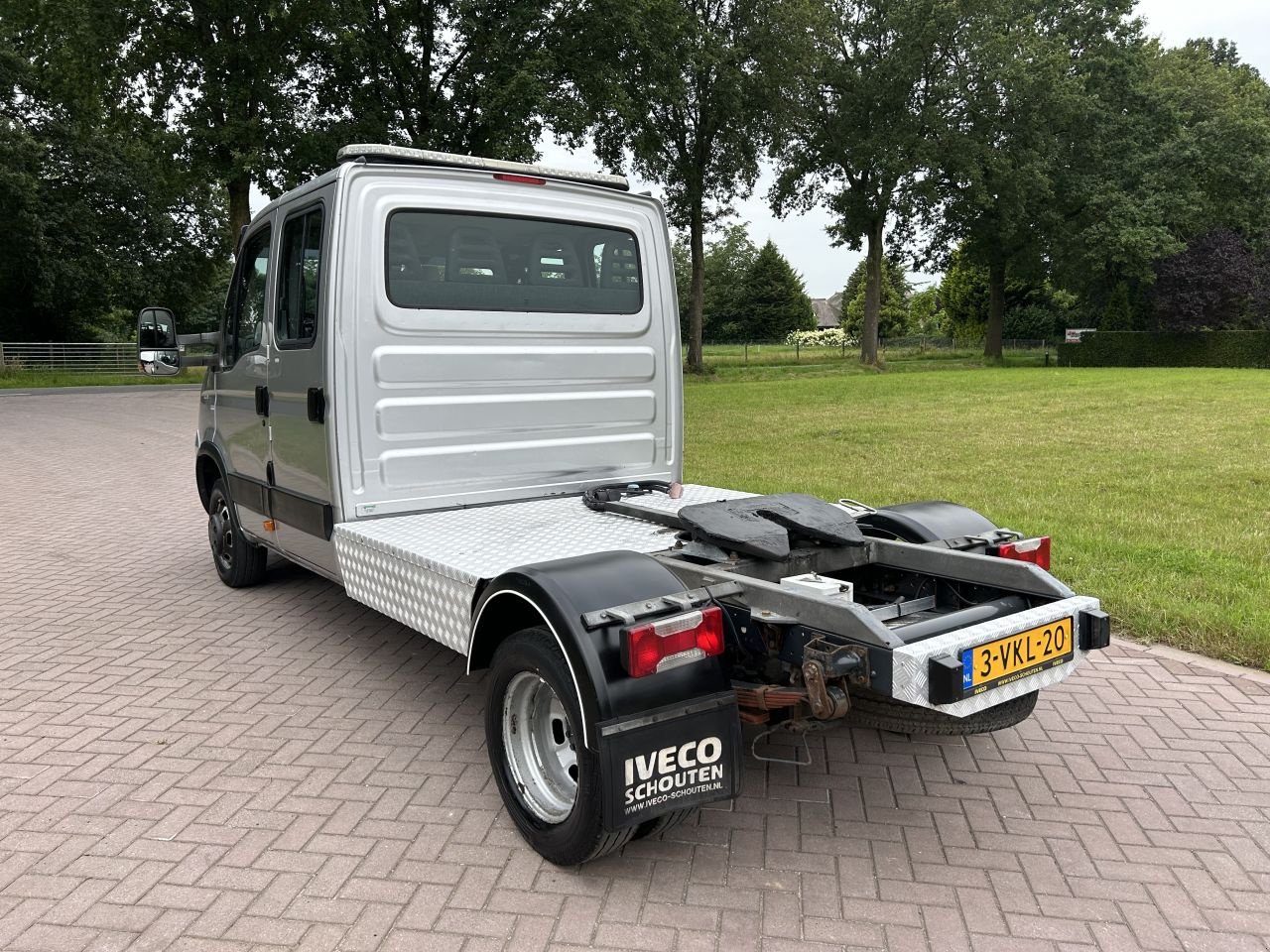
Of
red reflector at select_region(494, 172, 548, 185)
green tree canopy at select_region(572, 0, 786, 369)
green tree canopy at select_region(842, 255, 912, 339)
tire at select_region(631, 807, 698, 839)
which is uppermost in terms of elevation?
green tree canopy at select_region(572, 0, 786, 369)

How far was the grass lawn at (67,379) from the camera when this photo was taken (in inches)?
1164

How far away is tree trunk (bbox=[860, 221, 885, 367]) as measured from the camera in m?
35.6

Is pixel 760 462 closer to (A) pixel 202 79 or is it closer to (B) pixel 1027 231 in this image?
(A) pixel 202 79

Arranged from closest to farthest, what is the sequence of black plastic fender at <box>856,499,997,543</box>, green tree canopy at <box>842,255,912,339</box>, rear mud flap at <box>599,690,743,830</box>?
rear mud flap at <box>599,690,743,830</box>, black plastic fender at <box>856,499,997,543</box>, green tree canopy at <box>842,255,912,339</box>

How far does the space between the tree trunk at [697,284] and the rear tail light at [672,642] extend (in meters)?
29.4

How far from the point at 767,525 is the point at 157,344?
4195mm

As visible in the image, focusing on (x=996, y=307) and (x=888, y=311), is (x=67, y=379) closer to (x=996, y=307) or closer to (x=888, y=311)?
(x=996, y=307)

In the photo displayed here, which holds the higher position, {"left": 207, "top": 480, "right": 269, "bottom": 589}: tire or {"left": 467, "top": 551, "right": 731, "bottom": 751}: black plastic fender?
{"left": 467, "top": 551, "right": 731, "bottom": 751}: black plastic fender

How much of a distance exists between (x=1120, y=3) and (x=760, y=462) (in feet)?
121

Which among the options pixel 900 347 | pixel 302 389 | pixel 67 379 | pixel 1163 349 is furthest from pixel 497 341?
pixel 900 347

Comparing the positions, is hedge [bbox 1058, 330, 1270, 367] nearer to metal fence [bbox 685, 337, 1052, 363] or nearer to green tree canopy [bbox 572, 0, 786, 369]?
metal fence [bbox 685, 337, 1052, 363]

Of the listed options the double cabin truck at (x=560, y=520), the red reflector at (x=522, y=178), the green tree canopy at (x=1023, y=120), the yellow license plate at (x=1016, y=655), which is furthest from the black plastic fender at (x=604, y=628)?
the green tree canopy at (x=1023, y=120)

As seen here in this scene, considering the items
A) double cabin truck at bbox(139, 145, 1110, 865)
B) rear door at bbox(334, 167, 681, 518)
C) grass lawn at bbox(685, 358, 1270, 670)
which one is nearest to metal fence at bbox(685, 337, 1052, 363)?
grass lawn at bbox(685, 358, 1270, 670)

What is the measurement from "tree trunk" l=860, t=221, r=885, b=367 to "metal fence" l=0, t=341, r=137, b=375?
90.0ft
